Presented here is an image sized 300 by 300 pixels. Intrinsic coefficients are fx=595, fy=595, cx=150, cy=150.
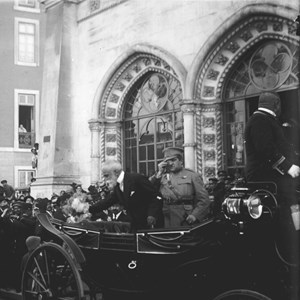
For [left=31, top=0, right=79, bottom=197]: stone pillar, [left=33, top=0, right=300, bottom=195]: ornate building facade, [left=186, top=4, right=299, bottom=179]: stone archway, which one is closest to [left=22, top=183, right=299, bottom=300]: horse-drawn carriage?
[left=33, top=0, right=300, bottom=195]: ornate building facade

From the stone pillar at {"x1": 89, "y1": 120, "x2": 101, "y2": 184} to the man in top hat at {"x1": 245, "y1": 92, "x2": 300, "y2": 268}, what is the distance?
13716mm

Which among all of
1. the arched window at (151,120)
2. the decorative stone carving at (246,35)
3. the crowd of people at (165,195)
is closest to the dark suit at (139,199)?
the crowd of people at (165,195)

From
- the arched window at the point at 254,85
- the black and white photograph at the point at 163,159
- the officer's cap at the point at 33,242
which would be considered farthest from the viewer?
the arched window at the point at 254,85

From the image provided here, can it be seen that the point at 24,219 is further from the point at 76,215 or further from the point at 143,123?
the point at 143,123

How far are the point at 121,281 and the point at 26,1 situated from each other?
2767 cm

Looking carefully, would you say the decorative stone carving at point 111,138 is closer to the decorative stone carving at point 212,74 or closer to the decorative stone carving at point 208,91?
the decorative stone carving at point 208,91

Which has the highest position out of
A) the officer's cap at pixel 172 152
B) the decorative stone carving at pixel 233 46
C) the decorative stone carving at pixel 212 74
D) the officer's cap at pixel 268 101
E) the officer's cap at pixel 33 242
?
the decorative stone carving at pixel 233 46

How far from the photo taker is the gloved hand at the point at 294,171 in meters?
5.17

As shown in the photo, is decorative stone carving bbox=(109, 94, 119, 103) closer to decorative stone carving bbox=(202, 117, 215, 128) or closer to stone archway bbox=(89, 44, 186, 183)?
stone archway bbox=(89, 44, 186, 183)

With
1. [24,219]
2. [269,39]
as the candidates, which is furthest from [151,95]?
[24,219]

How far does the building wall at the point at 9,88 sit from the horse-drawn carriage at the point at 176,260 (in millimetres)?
23005

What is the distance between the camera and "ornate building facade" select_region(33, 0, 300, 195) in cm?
1436

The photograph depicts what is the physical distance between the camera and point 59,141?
1934cm

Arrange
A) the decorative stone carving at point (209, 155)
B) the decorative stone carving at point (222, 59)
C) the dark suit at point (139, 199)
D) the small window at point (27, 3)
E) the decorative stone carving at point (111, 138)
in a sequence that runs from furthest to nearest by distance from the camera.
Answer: the small window at point (27, 3) → the decorative stone carving at point (111, 138) → the decorative stone carving at point (209, 155) → the decorative stone carving at point (222, 59) → the dark suit at point (139, 199)
